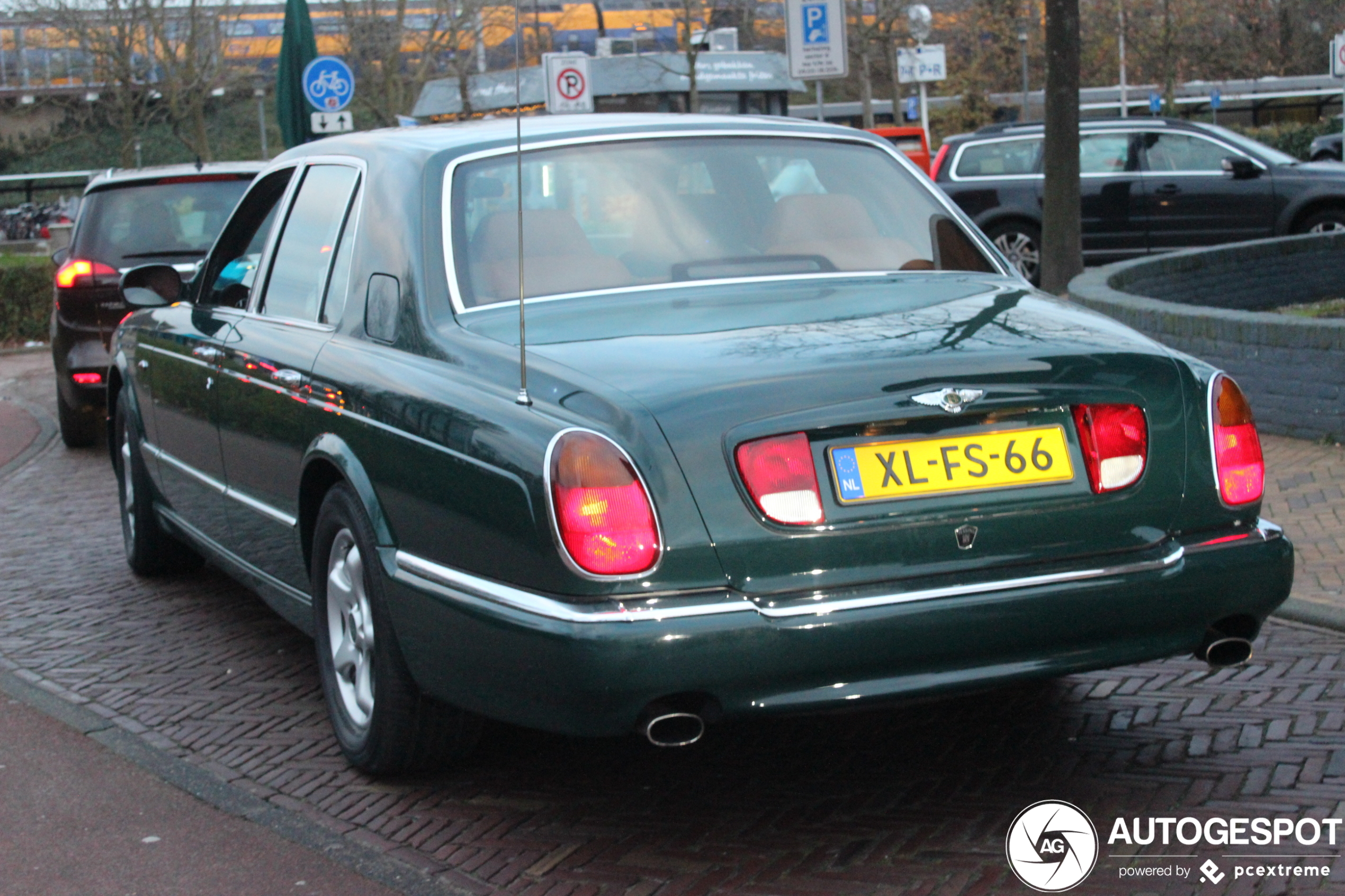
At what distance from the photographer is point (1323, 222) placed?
1627 centimetres

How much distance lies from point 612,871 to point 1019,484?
1.15 m

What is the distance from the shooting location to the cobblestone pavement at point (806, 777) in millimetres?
3439

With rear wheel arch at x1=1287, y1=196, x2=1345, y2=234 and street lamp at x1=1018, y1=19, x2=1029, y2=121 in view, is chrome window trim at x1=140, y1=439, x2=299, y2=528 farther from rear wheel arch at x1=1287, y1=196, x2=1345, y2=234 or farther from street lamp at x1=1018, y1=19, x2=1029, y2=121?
street lamp at x1=1018, y1=19, x2=1029, y2=121

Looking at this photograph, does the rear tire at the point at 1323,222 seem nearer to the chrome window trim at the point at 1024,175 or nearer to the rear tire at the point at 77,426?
the chrome window trim at the point at 1024,175

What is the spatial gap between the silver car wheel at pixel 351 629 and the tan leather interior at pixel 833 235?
1.31 m

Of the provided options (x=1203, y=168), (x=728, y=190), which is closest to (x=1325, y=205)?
(x=1203, y=168)

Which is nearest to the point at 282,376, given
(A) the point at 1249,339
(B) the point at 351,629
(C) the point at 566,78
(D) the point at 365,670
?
(B) the point at 351,629

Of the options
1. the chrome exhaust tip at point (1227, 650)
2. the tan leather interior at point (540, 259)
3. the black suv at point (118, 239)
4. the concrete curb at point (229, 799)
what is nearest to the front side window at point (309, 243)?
the tan leather interior at point (540, 259)

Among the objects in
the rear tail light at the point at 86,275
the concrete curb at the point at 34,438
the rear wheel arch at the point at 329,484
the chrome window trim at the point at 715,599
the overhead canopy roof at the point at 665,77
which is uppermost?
the overhead canopy roof at the point at 665,77

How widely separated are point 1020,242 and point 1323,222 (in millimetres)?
3076

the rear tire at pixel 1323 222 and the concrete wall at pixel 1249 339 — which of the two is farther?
the rear tire at pixel 1323 222

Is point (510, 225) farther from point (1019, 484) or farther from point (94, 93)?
point (94, 93)

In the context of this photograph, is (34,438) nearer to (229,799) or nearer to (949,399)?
(229,799)

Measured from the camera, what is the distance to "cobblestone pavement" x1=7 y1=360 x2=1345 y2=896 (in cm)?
344
